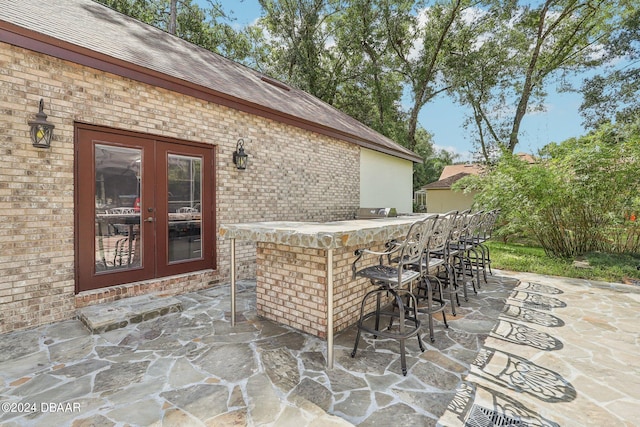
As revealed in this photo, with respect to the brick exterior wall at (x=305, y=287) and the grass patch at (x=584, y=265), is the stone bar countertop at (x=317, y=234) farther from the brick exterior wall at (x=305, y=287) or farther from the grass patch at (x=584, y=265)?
the grass patch at (x=584, y=265)

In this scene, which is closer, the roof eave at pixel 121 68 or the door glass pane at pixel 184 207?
the roof eave at pixel 121 68

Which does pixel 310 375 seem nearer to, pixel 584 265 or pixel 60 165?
pixel 60 165

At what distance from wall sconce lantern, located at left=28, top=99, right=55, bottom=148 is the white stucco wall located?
7.02 m

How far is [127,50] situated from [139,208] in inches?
89.7

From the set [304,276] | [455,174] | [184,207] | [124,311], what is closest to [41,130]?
[184,207]

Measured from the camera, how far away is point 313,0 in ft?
50.6

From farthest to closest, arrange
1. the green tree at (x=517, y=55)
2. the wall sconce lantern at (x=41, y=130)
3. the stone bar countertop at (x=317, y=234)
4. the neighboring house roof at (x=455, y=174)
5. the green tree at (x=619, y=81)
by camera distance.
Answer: the neighboring house roof at (x=455, y=174) < the green tree at (x=517, y=55) < the green tree at (x=619, y=81) < the wall sconce lantern at (x=41, y=130) < the stone bar countertop at (x=317, y=234)

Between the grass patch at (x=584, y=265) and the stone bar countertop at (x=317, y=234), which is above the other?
the stone bar countertop at (x=317, y=234)

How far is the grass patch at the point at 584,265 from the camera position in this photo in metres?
5.84

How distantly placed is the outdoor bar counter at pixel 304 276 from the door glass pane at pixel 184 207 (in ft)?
5.76

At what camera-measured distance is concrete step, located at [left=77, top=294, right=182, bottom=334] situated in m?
3.34

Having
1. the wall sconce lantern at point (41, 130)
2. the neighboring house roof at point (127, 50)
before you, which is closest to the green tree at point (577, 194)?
the neighboring house roof at point (127, 50)

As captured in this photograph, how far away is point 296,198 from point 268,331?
12.1ft

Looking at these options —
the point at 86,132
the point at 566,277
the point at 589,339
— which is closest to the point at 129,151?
the point at 86,132
